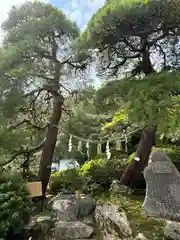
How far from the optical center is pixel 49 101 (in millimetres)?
5520

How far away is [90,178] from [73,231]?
2232 millimetres

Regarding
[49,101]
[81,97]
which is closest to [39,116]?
[49,101]

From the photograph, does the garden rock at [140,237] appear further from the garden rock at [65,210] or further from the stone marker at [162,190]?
the garden rock at [65,210]

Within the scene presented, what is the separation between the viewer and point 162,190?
3320mm

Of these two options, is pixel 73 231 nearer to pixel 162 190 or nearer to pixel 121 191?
pixel 162 190

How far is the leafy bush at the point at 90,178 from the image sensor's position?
5.07 meters

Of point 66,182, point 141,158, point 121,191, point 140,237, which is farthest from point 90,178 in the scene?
point 140,237

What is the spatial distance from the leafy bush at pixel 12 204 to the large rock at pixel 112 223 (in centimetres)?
113

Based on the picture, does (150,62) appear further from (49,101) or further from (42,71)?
(49,101)

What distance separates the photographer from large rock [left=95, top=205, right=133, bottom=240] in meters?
2.87

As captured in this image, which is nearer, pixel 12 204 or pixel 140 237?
pixel 140 237

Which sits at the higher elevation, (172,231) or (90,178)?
(90,178)

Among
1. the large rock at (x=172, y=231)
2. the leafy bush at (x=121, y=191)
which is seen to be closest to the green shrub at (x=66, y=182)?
the leafy bush at (x=121, y=191)

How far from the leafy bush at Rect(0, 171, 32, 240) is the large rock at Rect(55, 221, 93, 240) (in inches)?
21.3
